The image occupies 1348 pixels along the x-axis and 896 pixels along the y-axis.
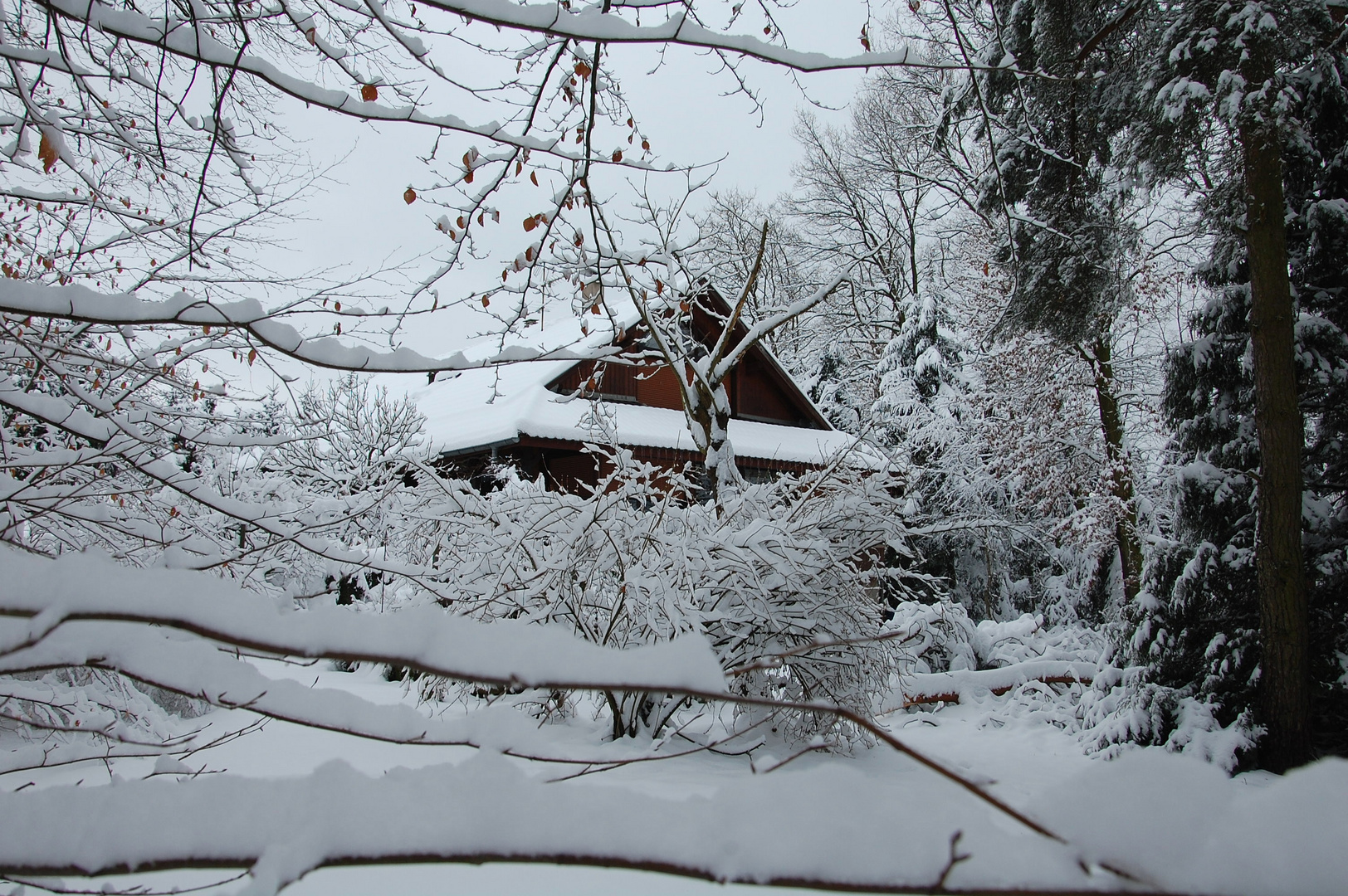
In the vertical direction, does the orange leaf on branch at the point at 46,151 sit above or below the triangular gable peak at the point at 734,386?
below

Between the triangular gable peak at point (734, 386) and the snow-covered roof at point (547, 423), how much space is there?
9.8 inches

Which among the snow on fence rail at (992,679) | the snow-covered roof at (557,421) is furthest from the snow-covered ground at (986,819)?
the snow-covered roof at (557,421)

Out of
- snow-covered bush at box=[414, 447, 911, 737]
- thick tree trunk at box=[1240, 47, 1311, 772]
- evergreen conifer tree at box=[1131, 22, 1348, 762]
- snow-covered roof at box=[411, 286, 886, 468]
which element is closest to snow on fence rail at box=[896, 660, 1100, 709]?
evergreen conifer tree at box=[1131, 22, 1348, 762]

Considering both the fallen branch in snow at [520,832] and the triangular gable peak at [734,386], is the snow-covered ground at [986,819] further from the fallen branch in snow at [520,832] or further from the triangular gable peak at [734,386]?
the triangular gable peak at [734,386]

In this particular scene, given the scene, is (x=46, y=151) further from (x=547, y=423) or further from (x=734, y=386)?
(x=734, y=386)

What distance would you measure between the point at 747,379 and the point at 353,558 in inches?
579

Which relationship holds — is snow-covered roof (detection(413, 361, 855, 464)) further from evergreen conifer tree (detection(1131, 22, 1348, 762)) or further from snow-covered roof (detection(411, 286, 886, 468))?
evergreen conifer tree (detection(1131, 22, 1348, 762))

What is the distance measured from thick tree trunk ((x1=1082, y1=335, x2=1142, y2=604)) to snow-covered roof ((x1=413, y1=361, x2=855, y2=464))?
4.65 metres

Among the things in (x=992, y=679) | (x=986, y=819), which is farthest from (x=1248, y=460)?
(x=986, y=819)

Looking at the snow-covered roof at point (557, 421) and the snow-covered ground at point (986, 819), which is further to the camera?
the snow-covered roof at point (557, 421)

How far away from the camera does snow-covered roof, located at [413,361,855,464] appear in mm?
11586

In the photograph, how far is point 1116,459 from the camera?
1331 centimetres

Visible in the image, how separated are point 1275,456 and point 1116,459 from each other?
9.15 metres

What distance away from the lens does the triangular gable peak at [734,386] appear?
45.8 ft
